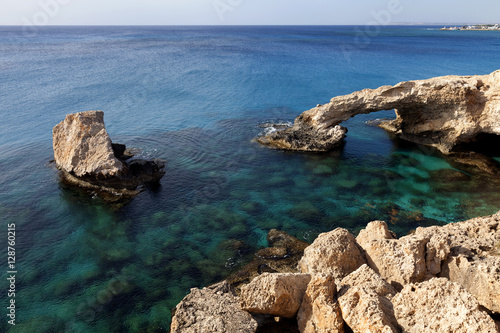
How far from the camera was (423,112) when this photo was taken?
25.5 metres

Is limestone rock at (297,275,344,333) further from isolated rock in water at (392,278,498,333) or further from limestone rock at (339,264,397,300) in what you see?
isolated rock in water at (392,278,498,333)

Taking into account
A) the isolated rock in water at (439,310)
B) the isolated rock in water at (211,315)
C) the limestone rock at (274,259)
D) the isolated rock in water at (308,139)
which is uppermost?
the isolated rock in water at (439,310)

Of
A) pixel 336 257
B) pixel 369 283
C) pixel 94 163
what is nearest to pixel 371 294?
pixel 369 283

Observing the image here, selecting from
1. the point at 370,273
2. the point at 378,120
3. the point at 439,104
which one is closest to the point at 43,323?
the point at 370,273

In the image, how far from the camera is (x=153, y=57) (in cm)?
7469

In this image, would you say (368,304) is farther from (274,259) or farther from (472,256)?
(274,259)

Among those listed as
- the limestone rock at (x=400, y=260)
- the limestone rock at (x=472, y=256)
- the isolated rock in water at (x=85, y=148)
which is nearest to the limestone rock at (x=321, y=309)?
the limestone rock at (x=400, y=260)

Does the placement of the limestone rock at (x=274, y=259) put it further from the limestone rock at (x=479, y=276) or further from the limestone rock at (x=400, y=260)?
the limestone rock at (x=479, y=276)

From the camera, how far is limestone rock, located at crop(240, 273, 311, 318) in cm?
895

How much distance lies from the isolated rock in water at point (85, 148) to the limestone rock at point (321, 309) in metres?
15.7

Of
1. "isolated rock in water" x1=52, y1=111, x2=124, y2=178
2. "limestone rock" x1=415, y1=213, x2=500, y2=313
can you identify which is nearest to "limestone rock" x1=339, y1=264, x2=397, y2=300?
"limestone rock" x1=415, y1=213, x2=500, y2=313

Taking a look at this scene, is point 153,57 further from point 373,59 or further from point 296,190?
point 296,190

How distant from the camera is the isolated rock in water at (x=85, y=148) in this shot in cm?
2069

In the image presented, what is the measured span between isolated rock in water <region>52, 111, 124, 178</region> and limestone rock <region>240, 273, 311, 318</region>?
47.5ft
